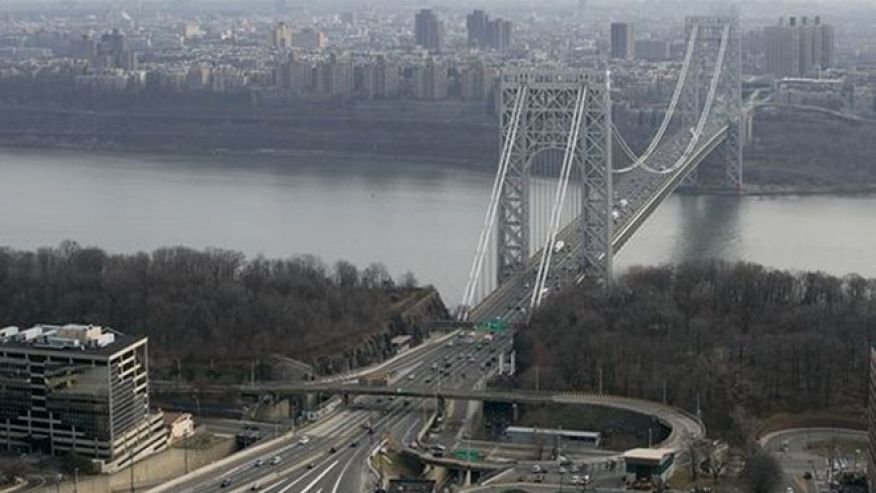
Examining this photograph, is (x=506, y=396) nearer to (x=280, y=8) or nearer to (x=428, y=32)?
(x=428, y=32)

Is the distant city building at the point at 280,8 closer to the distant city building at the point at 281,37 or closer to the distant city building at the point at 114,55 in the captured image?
the distant city building at the point at 281,37

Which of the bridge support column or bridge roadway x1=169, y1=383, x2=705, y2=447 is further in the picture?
the bridge support column

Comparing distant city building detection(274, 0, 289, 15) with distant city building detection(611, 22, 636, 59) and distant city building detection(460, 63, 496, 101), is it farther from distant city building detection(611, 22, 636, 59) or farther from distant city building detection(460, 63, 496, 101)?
distant city building detection(460, 63, 496, 101)

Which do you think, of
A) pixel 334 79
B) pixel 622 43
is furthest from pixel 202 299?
pixel 622 43

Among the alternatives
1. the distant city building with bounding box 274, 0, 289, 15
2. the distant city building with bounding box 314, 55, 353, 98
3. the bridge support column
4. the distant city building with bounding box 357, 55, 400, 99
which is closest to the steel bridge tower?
the bridge support column

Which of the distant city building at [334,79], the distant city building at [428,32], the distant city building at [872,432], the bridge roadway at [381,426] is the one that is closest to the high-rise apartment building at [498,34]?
the distant city building at [428,32]
